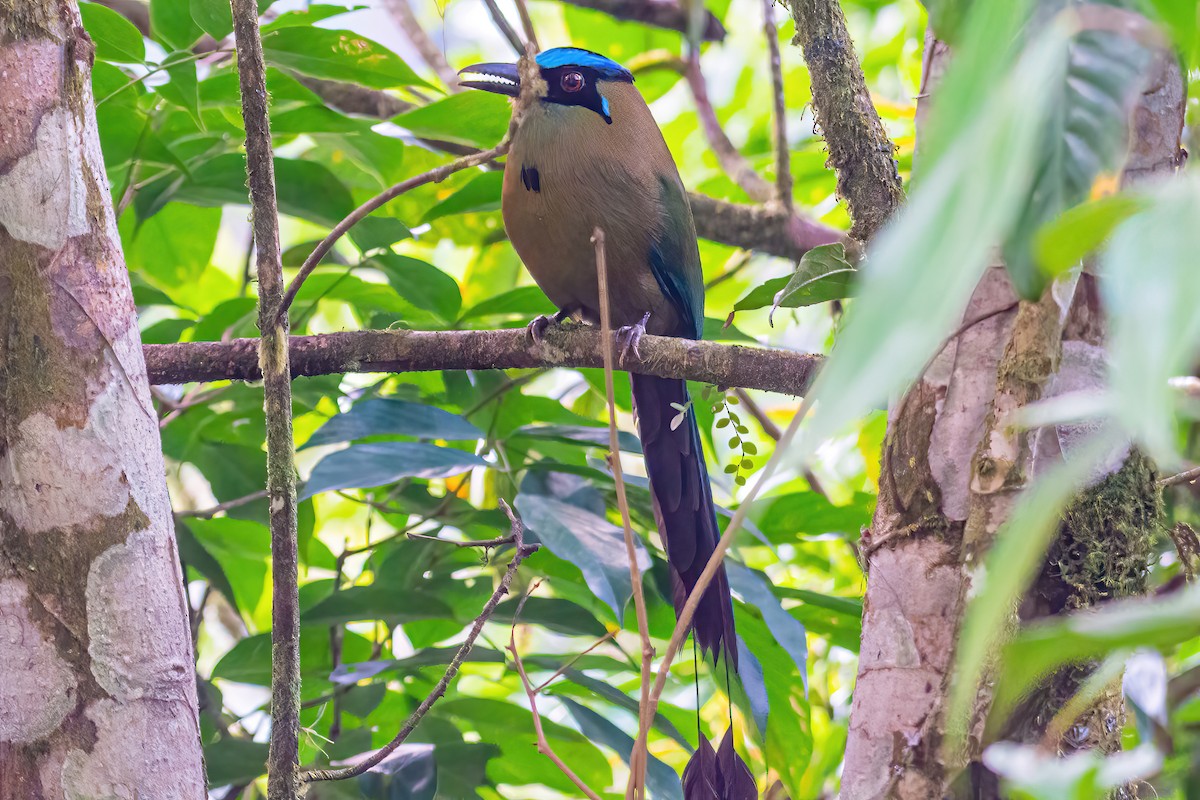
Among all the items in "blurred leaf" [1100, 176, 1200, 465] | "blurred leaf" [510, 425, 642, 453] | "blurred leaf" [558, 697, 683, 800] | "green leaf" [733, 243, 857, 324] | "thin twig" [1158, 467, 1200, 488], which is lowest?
"blurred leaf" [558, 697, 683, 800]

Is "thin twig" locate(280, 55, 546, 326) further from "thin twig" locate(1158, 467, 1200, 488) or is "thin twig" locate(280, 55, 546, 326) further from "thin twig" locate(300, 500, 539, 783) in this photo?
"thin twig" locate(1158, 467, 1200, 488)

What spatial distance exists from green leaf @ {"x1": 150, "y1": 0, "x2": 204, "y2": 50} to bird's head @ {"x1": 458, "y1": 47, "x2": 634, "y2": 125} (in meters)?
0.68

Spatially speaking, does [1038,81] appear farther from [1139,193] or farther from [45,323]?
[45,323]

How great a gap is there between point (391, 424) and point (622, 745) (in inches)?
24.2

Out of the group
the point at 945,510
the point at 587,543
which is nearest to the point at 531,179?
the point at 587,543

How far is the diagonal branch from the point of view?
1385 millimetres

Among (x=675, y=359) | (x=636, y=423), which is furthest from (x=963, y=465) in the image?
(x=636, y=423)

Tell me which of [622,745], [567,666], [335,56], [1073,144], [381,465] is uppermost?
[335,56]

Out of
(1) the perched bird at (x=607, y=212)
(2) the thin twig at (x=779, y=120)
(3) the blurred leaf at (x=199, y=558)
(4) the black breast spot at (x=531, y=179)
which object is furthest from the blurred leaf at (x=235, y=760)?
(2) the thin twig at (x=779, y=120)

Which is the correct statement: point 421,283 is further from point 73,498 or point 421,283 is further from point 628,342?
point 73,498

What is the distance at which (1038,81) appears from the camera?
39cm

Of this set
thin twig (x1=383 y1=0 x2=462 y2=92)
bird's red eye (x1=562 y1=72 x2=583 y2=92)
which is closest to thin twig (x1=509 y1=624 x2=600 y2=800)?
bird's red eye (x1=562 y1=72 x2=583 y2=92)

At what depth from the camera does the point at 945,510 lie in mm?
1187

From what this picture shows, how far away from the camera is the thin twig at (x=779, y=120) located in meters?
2.43
